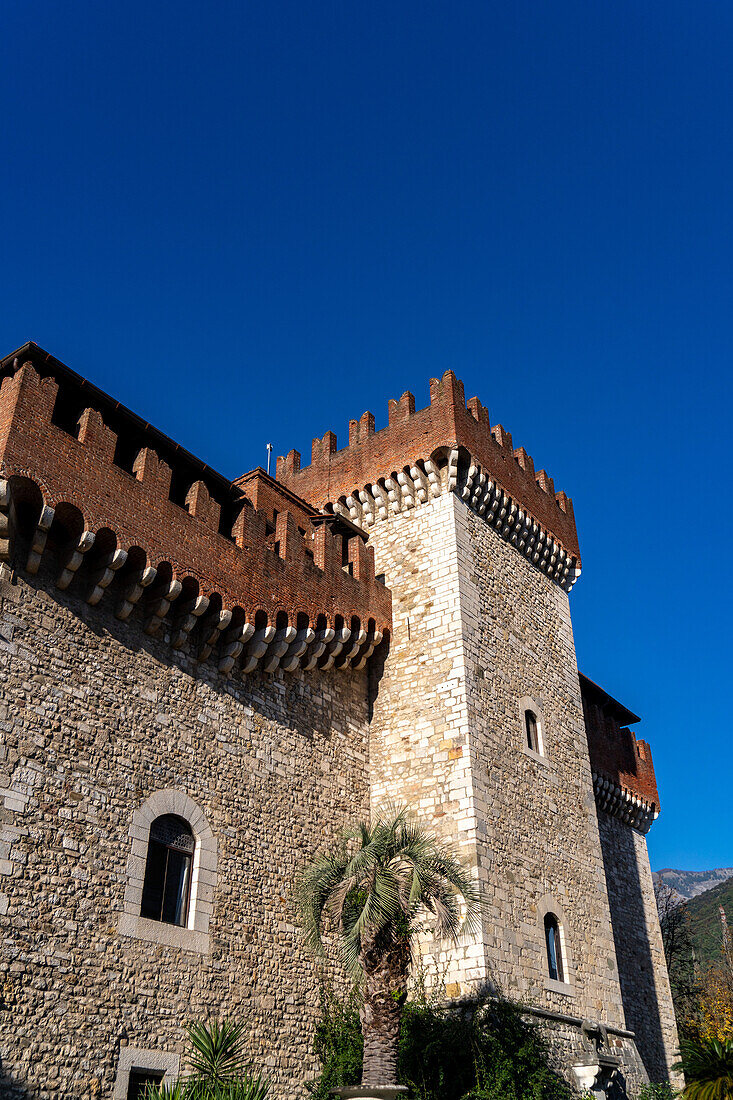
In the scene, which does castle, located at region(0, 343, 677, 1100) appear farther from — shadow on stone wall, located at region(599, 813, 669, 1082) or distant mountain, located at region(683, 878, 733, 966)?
distant mountain, located at region(683, 878, 733, 966)

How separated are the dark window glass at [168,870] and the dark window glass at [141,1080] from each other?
178cm

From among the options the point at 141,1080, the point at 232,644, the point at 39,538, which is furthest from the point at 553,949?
the point at 39,538

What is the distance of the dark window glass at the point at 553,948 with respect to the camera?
55.8 ft

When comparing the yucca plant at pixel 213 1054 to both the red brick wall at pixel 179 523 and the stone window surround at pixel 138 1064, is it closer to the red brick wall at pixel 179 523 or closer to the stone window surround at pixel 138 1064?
the stone window surround at pixel 138 1064

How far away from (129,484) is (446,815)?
26.1 feet

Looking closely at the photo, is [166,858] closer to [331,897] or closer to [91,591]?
[331,897]

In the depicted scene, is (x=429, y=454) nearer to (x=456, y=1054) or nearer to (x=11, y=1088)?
(x=456, y=1054)

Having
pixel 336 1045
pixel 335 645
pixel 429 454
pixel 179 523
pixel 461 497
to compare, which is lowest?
pixel 336 1045

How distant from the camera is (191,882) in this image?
43.7 ft

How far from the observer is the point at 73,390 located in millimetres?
14812

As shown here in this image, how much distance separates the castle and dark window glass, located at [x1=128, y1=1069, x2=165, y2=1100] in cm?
4

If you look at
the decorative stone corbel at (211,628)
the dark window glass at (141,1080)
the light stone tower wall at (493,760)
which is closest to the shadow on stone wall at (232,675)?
the decorative stone corbel at (211,628)

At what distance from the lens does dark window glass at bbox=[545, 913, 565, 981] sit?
55.8ft

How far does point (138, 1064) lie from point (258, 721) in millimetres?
5502
